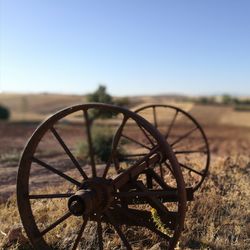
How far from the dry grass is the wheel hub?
1.00 meters

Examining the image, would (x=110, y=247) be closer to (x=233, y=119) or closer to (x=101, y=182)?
(x=101, y=182)

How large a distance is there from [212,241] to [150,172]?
41.7 inches

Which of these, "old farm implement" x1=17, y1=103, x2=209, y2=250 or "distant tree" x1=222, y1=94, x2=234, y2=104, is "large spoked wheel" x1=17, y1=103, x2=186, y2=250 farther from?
"distant tree" x1=222, y1=94, x2=234, y2=104

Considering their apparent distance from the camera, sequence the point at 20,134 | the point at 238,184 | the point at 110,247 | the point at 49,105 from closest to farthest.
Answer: the point at 110,247, the point at 238,184, the point at 20,134, the point at 49,105

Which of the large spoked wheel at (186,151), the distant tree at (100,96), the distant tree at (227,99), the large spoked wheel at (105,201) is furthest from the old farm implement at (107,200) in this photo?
the distant tree at (227,99)

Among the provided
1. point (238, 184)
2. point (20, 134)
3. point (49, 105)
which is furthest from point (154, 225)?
point (49, 105)

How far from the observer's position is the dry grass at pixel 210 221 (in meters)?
5.59

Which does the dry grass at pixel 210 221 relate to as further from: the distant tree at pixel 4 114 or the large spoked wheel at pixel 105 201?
the distant tree at pixel 4 114

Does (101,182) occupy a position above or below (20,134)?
above

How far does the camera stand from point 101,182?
4809 millimetres

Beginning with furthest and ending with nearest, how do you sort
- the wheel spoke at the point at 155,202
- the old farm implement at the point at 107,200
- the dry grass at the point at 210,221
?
1. the dry grass at the point at 210,221
2. the wheel spoke at the point at 155,202
3. the old farm implement at the point at 107,200

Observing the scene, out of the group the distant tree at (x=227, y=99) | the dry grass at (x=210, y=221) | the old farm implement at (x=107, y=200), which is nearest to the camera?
the old farm implement at (x=107, y=200)

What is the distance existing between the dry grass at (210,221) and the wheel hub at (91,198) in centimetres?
100

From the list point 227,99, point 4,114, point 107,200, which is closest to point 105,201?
point 107,200
